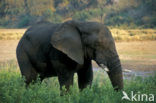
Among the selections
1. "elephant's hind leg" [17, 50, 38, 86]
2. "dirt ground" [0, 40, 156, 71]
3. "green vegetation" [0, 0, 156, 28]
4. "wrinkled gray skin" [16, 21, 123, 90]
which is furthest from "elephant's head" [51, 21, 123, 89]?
"green vegetation" [0, 0, 156, 28]

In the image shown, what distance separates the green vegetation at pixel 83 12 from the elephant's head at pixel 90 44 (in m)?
26.5

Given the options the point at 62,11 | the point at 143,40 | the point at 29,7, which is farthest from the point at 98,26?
the point at 29,7

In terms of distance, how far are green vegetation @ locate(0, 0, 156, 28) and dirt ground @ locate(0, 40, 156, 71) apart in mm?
12028

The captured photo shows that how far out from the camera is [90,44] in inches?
274

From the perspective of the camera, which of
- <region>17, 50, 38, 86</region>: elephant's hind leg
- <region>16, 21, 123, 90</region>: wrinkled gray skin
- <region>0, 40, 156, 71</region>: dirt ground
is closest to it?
<region>16, 21, 123, 90</region>: wrinkled gray skin

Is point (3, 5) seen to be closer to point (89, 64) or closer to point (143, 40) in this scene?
point (143, 40)

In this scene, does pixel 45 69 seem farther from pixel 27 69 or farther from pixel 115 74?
pixel 115 74

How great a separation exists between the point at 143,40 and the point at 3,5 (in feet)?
134

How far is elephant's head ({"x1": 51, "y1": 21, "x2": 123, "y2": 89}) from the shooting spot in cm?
675

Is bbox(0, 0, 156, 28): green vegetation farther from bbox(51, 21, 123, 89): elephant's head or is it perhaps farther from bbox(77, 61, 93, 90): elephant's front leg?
bbox(51, 21, 123, 89): elephant's head

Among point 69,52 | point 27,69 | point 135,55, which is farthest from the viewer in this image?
point 135,55

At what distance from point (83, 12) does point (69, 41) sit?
36.7 m

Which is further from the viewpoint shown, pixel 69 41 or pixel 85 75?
pixel 85 75

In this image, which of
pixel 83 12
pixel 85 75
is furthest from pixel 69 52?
pixel 83 12
